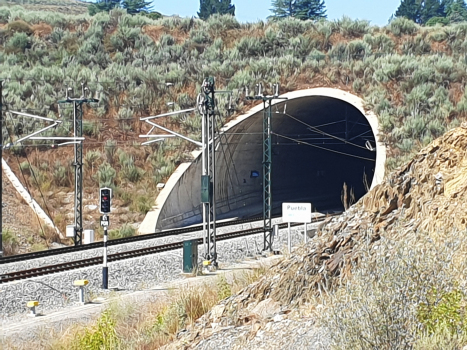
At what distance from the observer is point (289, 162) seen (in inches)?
1745

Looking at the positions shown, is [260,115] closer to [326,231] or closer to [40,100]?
[40,100]

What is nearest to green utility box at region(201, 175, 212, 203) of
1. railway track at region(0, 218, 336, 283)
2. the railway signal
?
the railway signal

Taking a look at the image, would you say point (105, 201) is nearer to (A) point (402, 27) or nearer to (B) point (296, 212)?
(B) point (296, 212)

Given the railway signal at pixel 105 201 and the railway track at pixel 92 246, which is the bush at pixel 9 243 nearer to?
the railway track at pixel 92 246

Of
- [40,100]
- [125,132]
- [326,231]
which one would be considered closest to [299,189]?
[125,132]

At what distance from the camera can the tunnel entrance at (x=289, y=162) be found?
3728cm

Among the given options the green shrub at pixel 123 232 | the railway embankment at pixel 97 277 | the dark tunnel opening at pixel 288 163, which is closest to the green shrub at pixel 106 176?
the dark tunnel opening at pixel 288 163

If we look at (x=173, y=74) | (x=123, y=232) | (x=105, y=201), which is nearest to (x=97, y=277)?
(x=105, y=201)

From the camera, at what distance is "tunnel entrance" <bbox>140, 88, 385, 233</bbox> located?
122 ft

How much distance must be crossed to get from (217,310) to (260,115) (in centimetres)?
2861

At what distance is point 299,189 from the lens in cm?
4659

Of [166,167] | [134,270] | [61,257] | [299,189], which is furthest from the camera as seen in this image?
[299,189]

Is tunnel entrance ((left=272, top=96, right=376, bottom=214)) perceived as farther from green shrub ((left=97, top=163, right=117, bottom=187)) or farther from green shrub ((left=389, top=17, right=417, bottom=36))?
green shrub ((left=389, top=17, right=417, bottom=36))

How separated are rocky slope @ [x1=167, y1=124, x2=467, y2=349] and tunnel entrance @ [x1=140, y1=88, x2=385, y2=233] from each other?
22.7m
